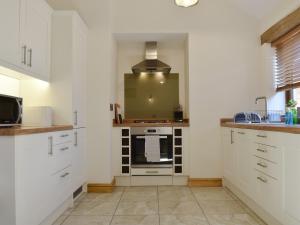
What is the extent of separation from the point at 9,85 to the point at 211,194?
2.63m

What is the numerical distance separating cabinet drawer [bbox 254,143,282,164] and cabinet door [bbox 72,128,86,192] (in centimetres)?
190

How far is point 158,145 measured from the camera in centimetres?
359

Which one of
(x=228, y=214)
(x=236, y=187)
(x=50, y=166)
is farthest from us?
(x=236, y=187)

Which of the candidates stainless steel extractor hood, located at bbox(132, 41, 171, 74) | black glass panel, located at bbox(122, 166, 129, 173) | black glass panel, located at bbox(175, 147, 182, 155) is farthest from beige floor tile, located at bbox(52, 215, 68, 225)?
stainless steel extractor hood, located at bbox(132, 41, 171, 74)

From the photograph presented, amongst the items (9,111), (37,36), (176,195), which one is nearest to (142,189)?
(176,195)

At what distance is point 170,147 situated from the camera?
3.60 meters

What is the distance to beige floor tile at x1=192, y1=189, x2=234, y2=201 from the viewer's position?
2.99m

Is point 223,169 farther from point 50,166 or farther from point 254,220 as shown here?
point 50,166

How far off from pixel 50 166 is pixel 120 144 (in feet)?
4.88

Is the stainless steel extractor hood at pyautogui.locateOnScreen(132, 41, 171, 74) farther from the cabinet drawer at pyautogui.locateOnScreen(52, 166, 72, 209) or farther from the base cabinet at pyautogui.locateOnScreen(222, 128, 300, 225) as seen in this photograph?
the cabinet drawer at pyautogui.locateOnScreen(52, 166, 72, 209)

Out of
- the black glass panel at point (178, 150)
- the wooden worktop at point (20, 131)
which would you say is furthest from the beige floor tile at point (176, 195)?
the wooden worktop at point (20, 131)

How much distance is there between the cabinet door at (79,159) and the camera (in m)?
2.79

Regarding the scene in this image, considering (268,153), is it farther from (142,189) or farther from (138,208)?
(142,189)

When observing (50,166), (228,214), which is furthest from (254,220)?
(50,166)
